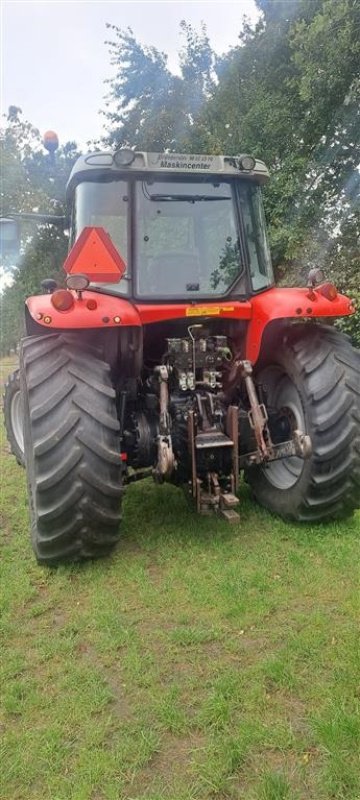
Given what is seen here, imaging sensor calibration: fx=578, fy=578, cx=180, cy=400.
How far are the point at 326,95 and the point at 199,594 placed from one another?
32.4 feet

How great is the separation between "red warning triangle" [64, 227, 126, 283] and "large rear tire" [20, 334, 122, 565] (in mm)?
565

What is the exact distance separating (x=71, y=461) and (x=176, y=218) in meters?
1.82

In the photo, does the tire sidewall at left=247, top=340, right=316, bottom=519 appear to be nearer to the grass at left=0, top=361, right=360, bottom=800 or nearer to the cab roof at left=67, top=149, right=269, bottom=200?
the grass at left=0, top=361, right=360, bottom=800

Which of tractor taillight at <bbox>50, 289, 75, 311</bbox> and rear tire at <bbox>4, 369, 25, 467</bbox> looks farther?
rear tire at <bbox>4, 369, 25, 467</bbox>

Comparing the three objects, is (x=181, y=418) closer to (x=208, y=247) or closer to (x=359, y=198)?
(x=208, y=247)

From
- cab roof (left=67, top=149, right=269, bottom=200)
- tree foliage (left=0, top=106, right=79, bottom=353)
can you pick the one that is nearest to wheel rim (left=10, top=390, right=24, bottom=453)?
cab roof (left=67, top=149, right=269, bottom=200)

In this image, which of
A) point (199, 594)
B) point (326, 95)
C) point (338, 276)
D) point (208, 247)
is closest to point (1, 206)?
point (326, 95)

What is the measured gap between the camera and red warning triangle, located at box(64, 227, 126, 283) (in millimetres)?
3387

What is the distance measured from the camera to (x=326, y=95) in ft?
33.3

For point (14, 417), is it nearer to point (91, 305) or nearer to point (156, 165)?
point (91, 305)

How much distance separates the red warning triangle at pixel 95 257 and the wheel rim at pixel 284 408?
4.67ft

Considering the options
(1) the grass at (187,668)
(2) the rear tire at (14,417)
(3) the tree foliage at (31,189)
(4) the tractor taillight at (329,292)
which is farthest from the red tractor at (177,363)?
(3) the tree foliage at (31,189)

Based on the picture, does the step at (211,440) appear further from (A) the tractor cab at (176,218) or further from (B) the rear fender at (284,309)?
(A) the tractor cab at (176,218)

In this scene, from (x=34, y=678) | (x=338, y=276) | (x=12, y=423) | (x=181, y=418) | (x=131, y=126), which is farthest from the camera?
(x=131, y=126)
